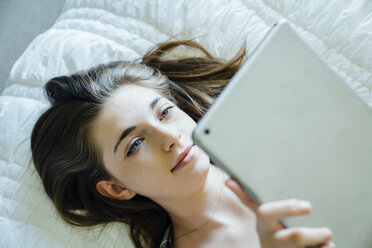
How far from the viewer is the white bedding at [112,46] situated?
0.95 m

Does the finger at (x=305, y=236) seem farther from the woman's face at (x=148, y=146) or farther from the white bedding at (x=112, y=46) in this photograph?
the white bedding at (x=112, y=46)

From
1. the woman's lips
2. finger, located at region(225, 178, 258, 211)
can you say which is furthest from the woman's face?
finger, located at region(225, 178, 258, 211)

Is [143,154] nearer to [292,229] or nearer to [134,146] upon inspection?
[134,146]

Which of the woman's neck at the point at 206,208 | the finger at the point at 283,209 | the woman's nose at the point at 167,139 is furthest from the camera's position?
the woman's neck at the point at 206,208

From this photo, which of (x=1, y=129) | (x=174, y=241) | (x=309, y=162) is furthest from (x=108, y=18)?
(x=309, y=162)

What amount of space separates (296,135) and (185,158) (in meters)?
0.29

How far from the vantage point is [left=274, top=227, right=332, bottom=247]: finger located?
471 millimetres

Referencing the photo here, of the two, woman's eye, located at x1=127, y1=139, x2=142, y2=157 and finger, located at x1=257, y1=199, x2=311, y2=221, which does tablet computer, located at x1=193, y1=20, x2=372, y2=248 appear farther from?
woman's eye, located at x1=127, y1=139, x2=142, y2=157

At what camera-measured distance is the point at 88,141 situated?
0.88 m

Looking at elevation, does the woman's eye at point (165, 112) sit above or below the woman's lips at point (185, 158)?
above

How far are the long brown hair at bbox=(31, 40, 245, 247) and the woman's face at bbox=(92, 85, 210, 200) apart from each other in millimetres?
62

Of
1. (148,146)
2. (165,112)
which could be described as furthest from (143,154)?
(165,112)

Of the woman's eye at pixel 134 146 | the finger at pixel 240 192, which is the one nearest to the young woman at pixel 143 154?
the woman's eye at pixel 134 146

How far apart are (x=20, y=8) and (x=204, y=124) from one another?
1136 millimetres
